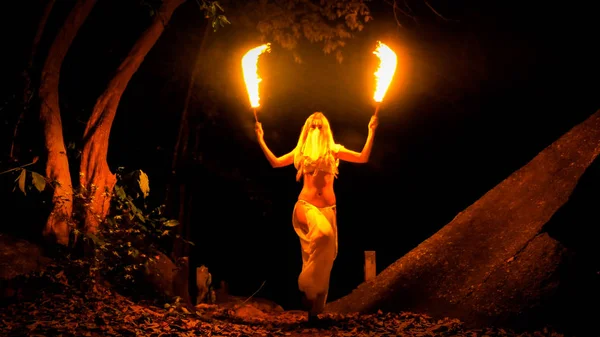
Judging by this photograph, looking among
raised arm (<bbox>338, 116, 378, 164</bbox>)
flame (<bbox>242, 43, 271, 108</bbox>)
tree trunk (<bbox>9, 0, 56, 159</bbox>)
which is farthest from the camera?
flame (<bbox>242, 43, 271, 108</bbox>)

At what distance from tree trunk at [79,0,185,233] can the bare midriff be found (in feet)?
8.47

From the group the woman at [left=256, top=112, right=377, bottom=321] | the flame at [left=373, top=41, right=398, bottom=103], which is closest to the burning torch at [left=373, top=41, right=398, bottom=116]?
the flame at [left=373, top=41, right=398, bottom=103]

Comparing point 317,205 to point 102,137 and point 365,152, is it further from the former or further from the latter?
point 102,137

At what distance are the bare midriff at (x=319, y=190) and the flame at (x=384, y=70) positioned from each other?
4.07ft

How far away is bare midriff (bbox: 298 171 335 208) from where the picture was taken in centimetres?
701

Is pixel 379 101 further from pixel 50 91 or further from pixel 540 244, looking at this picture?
pixel 50 91

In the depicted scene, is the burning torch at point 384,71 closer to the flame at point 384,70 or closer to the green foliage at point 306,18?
the flame at point 384,70

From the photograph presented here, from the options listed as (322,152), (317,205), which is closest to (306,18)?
(322,152)

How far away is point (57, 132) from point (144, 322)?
2702 mm

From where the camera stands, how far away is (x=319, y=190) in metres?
7.03

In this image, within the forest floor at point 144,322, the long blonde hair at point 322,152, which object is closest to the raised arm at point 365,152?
the long blonde hair at point 322,152

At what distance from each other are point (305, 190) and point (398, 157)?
25.5ft

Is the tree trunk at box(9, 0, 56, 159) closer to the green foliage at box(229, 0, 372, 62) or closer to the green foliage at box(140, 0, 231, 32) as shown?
the green foliage at box(140, 0, 231, 32)

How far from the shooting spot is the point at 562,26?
446 inches
